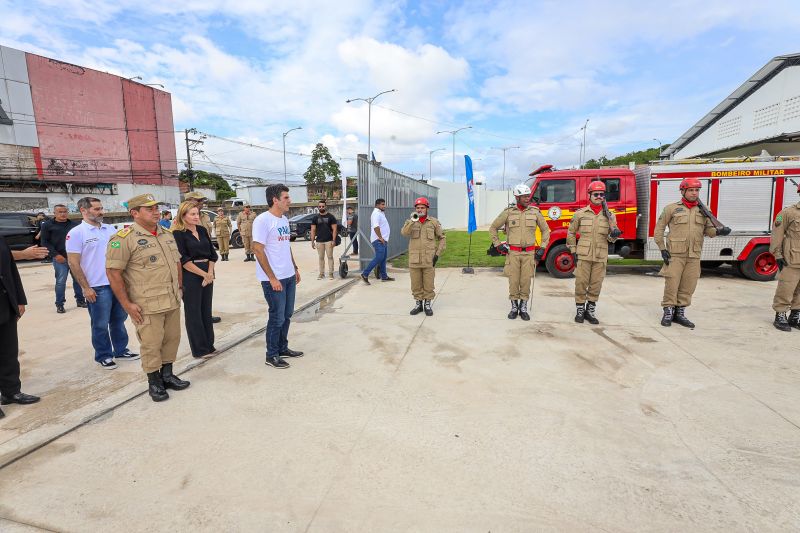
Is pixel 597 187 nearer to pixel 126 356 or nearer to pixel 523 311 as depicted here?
pixel 523 311

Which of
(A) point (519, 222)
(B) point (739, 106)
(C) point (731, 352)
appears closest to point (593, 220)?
(A) point (519, 222)

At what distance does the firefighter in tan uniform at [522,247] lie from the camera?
5.81 meters

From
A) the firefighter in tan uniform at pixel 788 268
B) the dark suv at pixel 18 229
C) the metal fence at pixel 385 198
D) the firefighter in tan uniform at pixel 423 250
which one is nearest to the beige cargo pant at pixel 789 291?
the firefighter in tan uniform at pixel 788 268

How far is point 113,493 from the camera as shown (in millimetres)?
2365

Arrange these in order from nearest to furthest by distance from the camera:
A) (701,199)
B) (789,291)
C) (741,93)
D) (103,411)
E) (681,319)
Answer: (103,411) < (789,291) < (681,319) < (701,199) < (741,93)

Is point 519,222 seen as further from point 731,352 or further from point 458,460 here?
point 458,460

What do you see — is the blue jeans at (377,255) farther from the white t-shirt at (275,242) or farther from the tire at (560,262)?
the white t-shirt at (275,242)

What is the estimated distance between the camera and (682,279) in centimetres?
546

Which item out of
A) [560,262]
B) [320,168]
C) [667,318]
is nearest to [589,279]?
[667,318]

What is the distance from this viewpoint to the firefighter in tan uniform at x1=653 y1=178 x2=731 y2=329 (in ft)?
17.5

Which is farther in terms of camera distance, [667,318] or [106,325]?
[667,318]

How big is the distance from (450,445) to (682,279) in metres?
4.50

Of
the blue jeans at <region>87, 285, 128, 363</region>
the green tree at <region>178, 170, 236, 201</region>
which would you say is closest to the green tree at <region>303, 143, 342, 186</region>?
the green tree at <region>178, 170, 236, 201</region>

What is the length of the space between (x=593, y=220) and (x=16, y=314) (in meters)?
6.39
